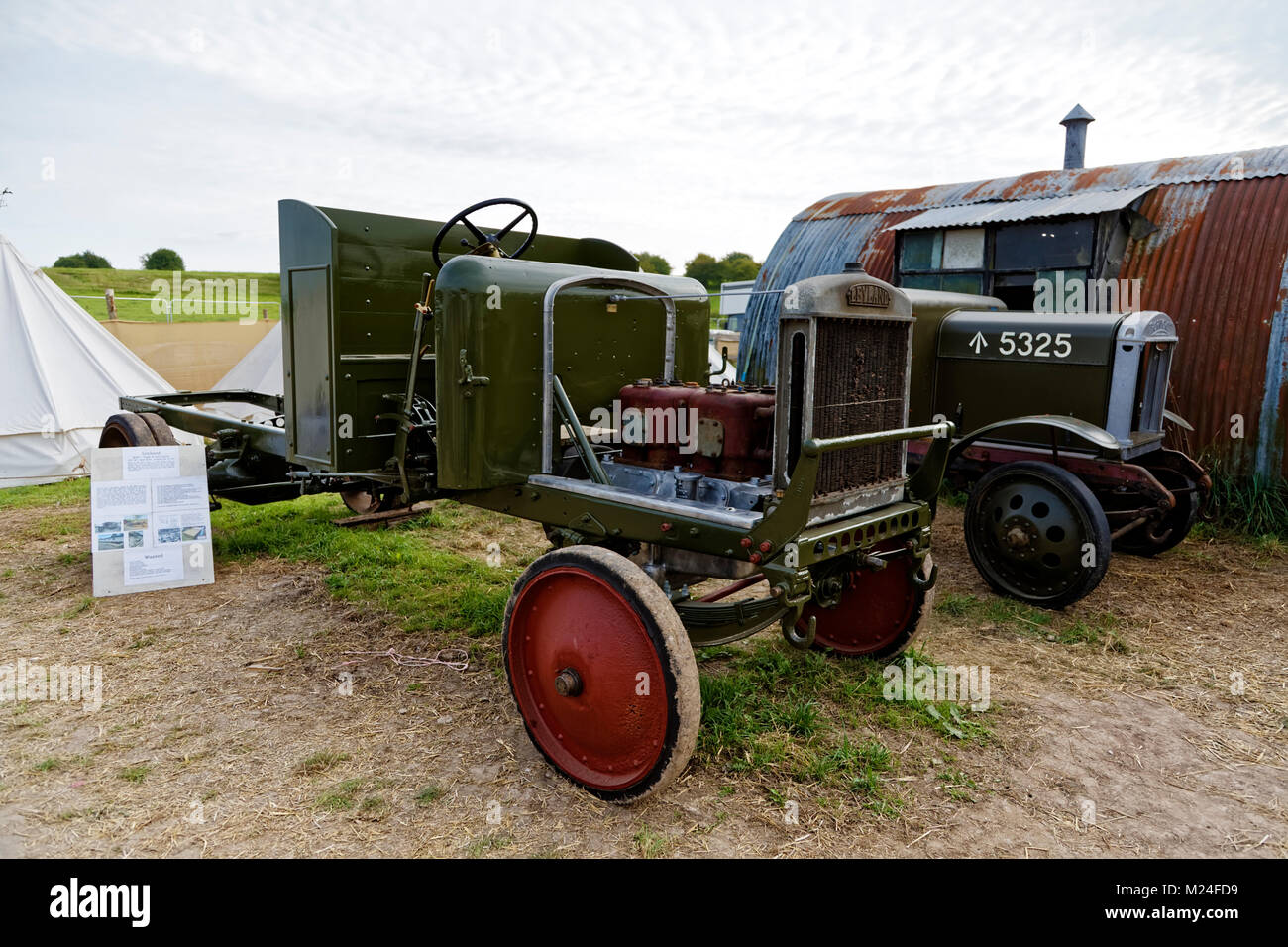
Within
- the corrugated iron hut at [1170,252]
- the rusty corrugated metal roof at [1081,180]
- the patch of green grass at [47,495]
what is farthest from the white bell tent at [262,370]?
the rusty corrugated metal roof at [1081,180]

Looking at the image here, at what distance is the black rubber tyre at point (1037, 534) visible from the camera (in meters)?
Result: 5.46

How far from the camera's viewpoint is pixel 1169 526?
6.77 metres

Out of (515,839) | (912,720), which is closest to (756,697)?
(912,720)

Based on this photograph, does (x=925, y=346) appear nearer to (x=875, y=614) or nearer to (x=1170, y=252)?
(x=875, y=614)

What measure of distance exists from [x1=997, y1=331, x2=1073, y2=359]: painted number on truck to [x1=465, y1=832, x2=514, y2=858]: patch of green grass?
5.44 metres

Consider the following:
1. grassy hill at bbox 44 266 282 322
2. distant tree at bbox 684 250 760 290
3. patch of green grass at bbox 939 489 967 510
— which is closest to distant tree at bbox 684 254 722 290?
distant tree at bbox 684 250 760 290

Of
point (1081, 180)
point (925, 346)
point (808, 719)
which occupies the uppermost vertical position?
point (1081, 180)

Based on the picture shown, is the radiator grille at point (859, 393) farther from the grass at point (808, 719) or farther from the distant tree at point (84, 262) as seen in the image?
the distant tree at point (84, 262)

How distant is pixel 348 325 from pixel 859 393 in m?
3.03

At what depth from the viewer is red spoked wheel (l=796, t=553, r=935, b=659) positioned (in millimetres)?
4371

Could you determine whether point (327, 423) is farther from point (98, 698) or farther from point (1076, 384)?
point (1076, 384)

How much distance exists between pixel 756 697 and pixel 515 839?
150 cm

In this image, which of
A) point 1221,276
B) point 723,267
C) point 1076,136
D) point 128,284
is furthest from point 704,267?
point 1221,276

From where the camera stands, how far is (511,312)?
4.02 metres
